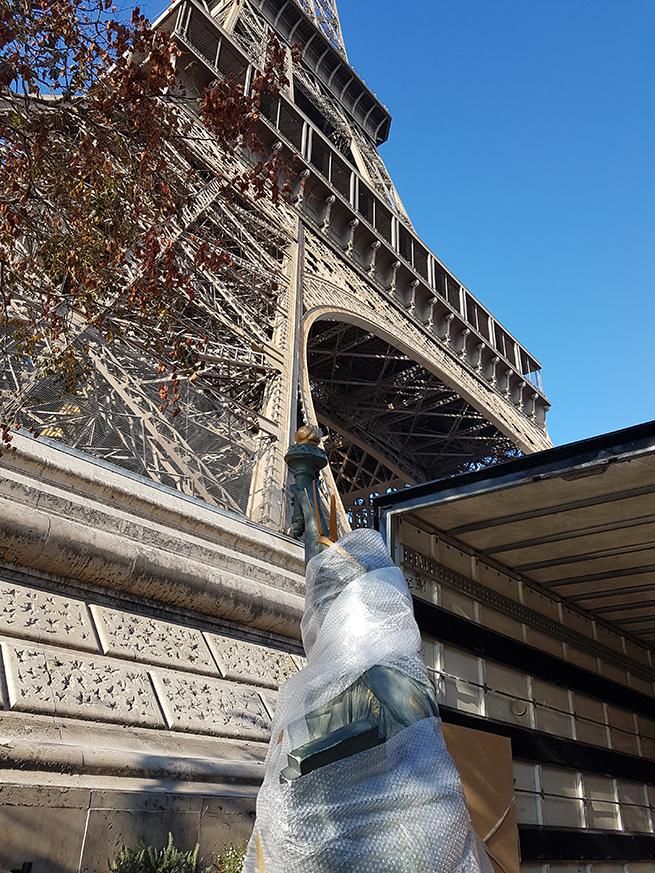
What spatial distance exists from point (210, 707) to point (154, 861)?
141 cm

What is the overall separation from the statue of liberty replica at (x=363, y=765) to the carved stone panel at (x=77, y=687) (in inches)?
88.0

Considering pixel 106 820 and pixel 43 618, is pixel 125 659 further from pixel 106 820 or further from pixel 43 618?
pixel 106 820

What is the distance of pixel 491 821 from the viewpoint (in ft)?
13.6

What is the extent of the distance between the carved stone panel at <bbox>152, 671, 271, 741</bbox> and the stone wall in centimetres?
1

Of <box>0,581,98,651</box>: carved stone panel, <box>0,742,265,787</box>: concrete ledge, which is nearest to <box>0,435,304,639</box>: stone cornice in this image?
<box>0,581,98,651</box>: carved stone panel

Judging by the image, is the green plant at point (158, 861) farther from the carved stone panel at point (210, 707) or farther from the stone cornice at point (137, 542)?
the stone cornice at point (137, 542)

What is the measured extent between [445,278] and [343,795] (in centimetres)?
2633

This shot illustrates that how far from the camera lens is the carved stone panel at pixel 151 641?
4.88 meters

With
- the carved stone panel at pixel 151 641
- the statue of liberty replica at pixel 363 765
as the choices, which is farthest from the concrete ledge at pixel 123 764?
the statue of liberty replica at pixel 363 765

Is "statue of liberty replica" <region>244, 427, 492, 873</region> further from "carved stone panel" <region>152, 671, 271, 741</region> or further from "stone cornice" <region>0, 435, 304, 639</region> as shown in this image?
"stone cornice" <region>0, 435, 304, 639</region>

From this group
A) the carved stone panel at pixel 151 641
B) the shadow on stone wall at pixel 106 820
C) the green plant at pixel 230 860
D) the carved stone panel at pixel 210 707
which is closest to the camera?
the shadow on stone wall at pixel 106 820

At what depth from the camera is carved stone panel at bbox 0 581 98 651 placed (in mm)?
4375

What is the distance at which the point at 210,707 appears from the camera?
16.3 ft

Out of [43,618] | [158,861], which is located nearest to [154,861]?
[158,861]
